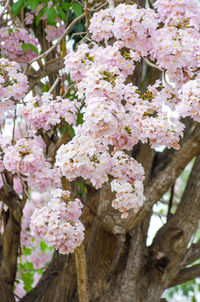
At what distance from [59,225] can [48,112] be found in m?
0.54

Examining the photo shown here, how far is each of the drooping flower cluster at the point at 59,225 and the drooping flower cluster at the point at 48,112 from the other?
1.18ft

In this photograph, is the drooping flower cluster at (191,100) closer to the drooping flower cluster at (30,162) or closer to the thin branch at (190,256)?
the drooping flower cluster at (30,162)

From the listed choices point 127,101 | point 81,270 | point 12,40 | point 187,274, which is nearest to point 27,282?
point 187,274

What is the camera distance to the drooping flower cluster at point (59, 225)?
72.7 inches

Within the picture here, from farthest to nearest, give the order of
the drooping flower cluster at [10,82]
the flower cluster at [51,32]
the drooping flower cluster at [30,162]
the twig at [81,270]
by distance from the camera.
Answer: the flower cluster at [51,32] < the twig at [81,270] < the drooping flower cluster at [10,82] < the drooping flower cluster at [30,162]

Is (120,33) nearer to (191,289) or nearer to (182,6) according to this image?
(182,6)

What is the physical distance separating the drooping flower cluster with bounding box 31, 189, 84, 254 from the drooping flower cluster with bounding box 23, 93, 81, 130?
36 centimetres

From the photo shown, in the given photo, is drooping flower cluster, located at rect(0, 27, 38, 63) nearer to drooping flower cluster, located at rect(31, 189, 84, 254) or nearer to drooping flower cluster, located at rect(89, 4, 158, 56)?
drooping flower cluster, located at rect(89, 4, 158, 56)

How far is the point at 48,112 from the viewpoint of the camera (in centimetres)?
208

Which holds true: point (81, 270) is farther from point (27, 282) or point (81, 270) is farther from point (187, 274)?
point (27, 282)

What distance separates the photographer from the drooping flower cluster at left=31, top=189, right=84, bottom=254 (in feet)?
6.06

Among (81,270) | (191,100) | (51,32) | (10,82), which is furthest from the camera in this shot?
(51,32)

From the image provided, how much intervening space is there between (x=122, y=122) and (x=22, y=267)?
3.04 m

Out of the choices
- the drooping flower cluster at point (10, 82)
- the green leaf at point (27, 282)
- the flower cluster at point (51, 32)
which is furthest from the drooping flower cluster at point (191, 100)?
the green leaf at point (27, 282)
